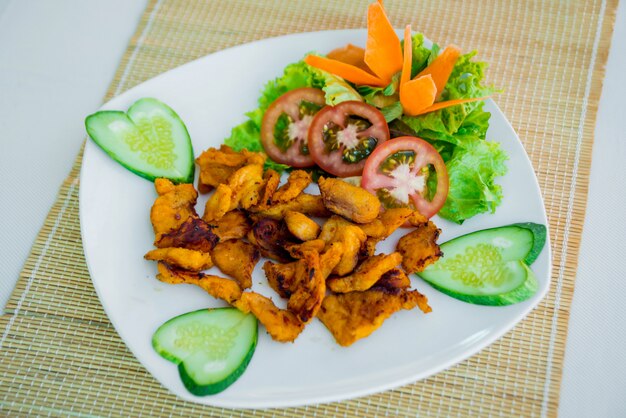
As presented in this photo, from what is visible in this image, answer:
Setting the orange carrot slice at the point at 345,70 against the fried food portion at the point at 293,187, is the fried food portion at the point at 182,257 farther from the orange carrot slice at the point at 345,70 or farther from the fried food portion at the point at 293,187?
the orange carrot slice at the point at 345,70

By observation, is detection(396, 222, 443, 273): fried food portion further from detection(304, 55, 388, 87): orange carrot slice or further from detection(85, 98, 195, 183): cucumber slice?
detection(85, 98, 195, 183): cucumber slice

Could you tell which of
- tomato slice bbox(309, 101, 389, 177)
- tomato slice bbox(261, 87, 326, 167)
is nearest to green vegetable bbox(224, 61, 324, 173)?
tomato slice bbox(261, 87, 326, 167)

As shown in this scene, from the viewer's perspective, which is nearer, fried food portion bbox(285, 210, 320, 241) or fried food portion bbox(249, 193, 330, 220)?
fried food portion bbox(285, 210, 320, 241)

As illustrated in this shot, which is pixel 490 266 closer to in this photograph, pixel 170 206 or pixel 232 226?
pixel 232 226

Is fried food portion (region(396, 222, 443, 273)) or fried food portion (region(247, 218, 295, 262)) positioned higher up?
fried food portion (region(396, 222, 443, 273))

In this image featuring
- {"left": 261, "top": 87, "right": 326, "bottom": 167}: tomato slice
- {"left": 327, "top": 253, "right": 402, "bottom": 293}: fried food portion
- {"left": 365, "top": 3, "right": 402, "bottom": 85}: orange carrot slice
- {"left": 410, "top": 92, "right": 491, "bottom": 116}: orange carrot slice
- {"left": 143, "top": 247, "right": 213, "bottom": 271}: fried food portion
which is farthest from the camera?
{"left": 261, "top": 87, "right": 326, "bottom": 167}: tomato slice

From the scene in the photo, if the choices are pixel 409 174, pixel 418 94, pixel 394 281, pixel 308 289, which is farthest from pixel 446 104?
pixel 308 289

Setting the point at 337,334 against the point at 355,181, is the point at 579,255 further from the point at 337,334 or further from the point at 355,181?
the point at 337,334
